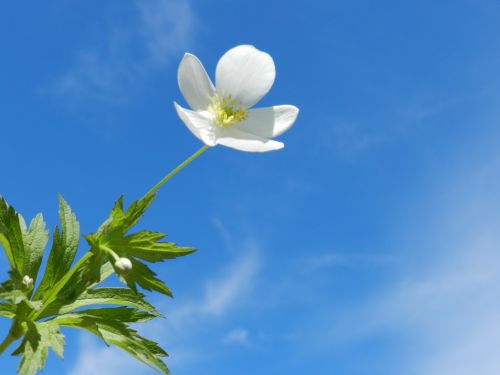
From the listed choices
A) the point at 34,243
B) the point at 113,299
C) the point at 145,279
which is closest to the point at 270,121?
the point at 145,279

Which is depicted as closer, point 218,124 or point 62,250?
point 218,124

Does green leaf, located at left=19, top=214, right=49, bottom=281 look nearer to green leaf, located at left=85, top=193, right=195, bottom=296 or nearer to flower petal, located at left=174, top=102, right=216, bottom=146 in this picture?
green leaf, located at left=85, top=193, right=195, bottom=296

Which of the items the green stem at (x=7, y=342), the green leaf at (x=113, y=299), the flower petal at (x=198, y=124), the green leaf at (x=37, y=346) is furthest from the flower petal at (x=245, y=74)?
the green stem at (x=7, y=342)

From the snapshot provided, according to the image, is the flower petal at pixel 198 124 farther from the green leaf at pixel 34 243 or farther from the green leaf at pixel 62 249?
the green leaf at pixel 34 243

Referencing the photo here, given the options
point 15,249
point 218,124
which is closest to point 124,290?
point 15,249

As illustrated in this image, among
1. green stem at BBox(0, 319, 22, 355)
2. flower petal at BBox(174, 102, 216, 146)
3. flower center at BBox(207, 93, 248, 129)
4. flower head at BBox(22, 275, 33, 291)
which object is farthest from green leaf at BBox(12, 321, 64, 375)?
flower center at BBox(207, 93, 248, 129)

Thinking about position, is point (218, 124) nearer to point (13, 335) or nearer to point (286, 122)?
point (286, 122)

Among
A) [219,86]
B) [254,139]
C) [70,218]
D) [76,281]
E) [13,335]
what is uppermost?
[219,86]

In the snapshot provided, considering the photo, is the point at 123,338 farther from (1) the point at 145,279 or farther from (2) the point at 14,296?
(2) the point at 14,296
